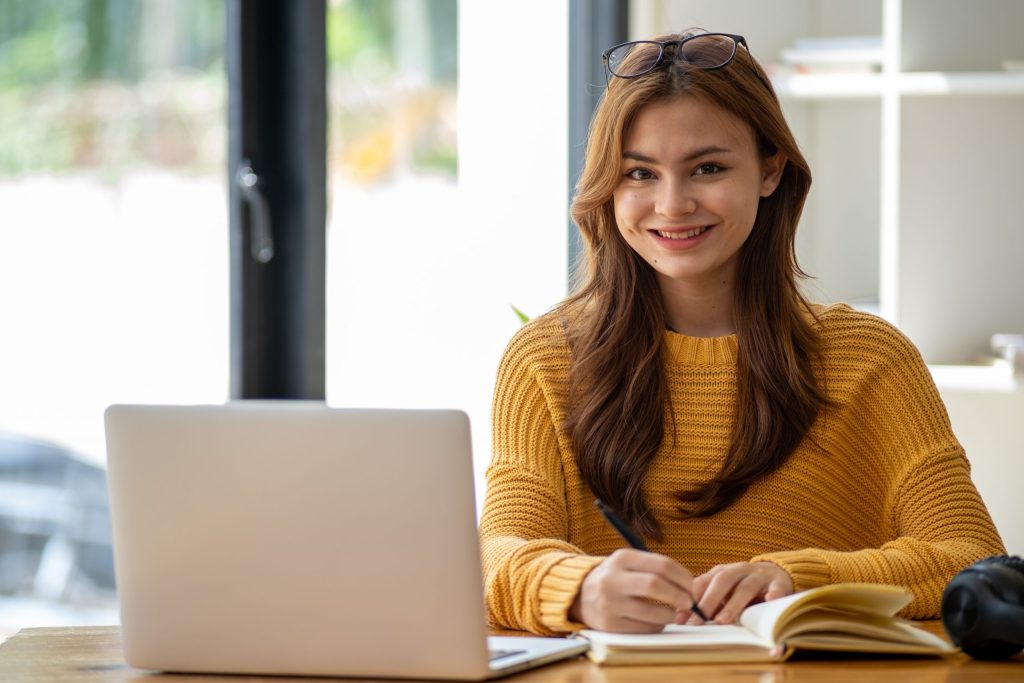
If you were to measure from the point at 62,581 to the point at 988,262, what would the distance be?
79.7 inches

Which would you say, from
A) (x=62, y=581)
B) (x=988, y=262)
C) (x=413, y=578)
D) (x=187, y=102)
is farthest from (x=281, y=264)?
(x=413, y=578)

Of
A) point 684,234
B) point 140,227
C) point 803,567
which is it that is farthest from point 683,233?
point 140,227

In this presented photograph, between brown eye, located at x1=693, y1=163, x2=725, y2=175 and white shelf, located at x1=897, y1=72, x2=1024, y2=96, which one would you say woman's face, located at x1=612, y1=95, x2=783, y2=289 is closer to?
brown eye, located at x1=693, y1=163, x2=725, y2=175

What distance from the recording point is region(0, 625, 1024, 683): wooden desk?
1168mm

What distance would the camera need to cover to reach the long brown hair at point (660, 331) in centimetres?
176

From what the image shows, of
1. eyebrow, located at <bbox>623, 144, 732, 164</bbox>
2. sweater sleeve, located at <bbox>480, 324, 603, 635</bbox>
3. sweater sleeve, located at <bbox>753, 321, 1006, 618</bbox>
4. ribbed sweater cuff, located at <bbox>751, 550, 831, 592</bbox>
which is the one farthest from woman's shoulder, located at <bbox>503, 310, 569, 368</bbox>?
ribbed sweater cuff, located at <bbox>751, 550, 831, 592</bbox>

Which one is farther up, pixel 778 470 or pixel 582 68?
pixel 582 68

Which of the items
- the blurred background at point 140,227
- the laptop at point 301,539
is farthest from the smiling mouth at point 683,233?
the blurred background at point 140,227

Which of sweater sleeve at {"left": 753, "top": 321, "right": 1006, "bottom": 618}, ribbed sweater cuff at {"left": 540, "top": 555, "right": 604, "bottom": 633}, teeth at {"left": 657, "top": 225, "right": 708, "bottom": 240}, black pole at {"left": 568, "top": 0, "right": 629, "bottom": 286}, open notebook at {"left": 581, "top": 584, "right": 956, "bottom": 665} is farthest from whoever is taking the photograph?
black pole at {"left": 568, "top": 0, "right": 629, "bottom": 286}

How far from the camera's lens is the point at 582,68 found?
11.1 ft

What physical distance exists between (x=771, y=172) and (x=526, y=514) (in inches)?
23.9

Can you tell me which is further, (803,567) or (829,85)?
(829,85)

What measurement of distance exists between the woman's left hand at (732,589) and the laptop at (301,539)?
0.79 ft

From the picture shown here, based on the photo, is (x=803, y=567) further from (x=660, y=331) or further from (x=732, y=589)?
(x=660, y=331)
